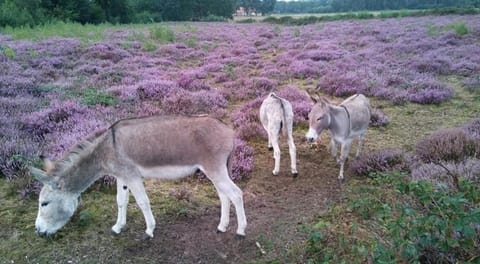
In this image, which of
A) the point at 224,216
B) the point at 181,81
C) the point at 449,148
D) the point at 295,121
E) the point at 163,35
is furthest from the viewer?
the point at 163,35

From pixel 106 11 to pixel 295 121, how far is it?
48.5m

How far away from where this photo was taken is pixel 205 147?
4.32 metres

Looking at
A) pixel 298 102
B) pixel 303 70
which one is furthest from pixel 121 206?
pixel 303 70

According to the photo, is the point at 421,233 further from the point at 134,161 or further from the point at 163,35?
the point at 163,35

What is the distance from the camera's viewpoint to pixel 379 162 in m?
6.55

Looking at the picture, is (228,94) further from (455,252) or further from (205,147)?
(455,252)

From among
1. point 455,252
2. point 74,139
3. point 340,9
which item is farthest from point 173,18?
point 455,252

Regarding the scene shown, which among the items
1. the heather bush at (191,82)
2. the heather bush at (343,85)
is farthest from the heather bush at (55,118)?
the heather bush at (343,85)

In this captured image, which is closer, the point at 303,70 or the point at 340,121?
the point at 340,121

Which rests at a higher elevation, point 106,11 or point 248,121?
point 106,11

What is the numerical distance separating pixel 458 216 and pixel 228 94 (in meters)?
9.55

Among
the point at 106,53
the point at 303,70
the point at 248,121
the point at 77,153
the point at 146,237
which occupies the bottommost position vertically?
the point at 146,237

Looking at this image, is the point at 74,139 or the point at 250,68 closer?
the point at 74,139

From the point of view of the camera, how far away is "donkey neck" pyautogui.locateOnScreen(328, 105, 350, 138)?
644 centimetres
